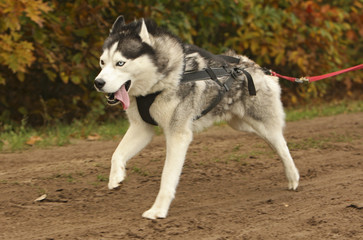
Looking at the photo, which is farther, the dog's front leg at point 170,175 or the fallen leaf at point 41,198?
the fallen leaf at point 41,198

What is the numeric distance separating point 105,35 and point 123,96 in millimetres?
3960

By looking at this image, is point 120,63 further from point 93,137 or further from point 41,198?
point 93,137

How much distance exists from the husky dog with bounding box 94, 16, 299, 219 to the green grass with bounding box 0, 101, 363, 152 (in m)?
2.01

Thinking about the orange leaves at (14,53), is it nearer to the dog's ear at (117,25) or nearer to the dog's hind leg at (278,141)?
the dog's ear at (117,25)

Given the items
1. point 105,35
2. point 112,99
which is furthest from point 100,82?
point 105,35

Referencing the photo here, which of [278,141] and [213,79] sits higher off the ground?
[213,79]

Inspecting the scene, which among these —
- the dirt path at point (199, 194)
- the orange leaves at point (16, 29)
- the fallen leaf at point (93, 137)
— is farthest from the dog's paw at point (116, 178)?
the fallen leaf at point (93, 137)

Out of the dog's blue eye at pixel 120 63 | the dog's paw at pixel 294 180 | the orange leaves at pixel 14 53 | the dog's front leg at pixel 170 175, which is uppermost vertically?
the dog's blue eye at pixel 120 63

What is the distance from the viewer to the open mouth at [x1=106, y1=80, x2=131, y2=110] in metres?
3.53

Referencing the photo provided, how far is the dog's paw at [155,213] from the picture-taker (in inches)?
143

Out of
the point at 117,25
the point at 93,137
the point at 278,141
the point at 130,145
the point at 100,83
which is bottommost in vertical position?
the point at 93,137

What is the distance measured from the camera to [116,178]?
3652 mm

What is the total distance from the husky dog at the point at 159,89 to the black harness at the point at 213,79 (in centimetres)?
3

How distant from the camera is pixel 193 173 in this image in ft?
16.3
